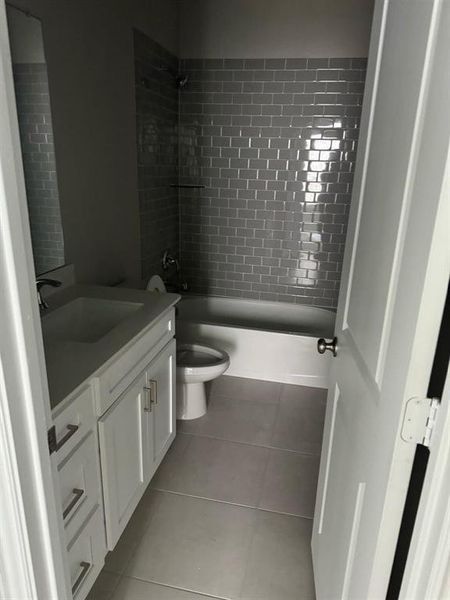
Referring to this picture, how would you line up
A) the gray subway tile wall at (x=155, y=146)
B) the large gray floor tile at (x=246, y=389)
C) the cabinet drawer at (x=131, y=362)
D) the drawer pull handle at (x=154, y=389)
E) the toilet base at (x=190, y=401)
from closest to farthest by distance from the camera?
the cabinet drawer at (x=131, y=362), the drawer pull handle at (x=154, y=389), the toilet base at (x=190, y=401), the gray subway tile wall at (x=155, y=146), the large gray floor tile at (x=246, y=389)

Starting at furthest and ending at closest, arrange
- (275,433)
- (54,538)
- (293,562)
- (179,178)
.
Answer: (179,178) → (275,433) → (293,562) → (54,538)

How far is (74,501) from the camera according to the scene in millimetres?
1258

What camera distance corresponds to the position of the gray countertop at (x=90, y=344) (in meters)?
1.25

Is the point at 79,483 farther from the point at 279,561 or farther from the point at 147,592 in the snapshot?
the point at 279,561

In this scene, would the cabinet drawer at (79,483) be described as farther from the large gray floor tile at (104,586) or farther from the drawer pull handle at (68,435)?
the large gray floor tile at (104,586)

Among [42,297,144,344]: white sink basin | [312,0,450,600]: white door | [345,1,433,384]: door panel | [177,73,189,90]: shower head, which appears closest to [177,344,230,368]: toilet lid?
[42,297,144,344]: white sink basin

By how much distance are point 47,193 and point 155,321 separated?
74 cm

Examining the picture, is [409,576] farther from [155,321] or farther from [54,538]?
[155,321]

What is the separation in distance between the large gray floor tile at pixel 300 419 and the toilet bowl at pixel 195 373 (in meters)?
0.48

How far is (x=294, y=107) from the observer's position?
3.29 meters

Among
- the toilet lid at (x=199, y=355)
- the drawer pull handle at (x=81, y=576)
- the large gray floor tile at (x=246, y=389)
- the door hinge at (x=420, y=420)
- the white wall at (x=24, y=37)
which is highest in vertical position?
the white wall at (x=24, y=37)

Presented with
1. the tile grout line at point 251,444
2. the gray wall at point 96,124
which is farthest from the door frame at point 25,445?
the tile grout line at point 251,444

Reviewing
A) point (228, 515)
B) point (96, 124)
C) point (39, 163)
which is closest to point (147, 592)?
point (228, 515)

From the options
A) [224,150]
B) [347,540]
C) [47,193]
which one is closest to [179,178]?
[224,150]
